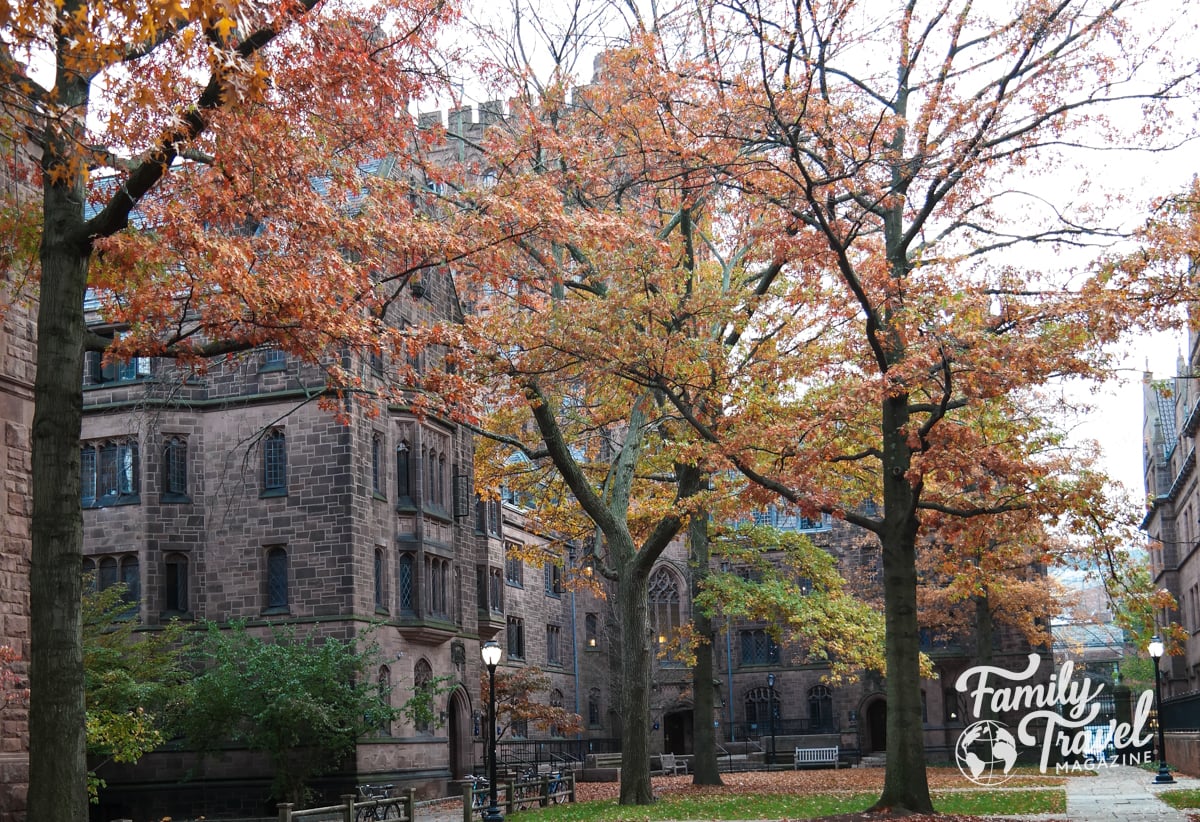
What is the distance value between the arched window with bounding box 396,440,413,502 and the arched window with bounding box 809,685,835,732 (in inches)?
1206

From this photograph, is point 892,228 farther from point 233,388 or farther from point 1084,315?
point 233,388

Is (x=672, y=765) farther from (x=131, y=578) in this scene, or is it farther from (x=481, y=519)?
(x=131, y=578)

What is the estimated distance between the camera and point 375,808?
25359mm

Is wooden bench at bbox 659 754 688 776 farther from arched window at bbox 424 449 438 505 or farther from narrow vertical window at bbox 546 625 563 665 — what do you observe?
arched window at bbox 424 449 438 505

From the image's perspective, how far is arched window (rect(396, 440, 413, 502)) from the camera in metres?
34.4

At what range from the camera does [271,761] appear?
99.2ft

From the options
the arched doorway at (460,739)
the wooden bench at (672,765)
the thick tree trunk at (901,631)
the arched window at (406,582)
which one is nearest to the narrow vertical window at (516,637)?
the wooden bench at (672,765)

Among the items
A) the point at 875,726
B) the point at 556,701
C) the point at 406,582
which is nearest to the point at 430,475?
the point at 406,582

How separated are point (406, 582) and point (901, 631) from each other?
17.7m

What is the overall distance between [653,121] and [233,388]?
15.3 metres

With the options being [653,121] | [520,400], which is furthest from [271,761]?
[653,121]

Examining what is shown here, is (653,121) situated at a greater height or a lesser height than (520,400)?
greater

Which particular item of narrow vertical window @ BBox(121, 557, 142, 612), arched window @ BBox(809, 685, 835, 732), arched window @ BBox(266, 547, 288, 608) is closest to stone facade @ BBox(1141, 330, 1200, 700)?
arched window @ BBox(809, 685, 835, 732)

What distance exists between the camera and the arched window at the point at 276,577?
31.9 m
